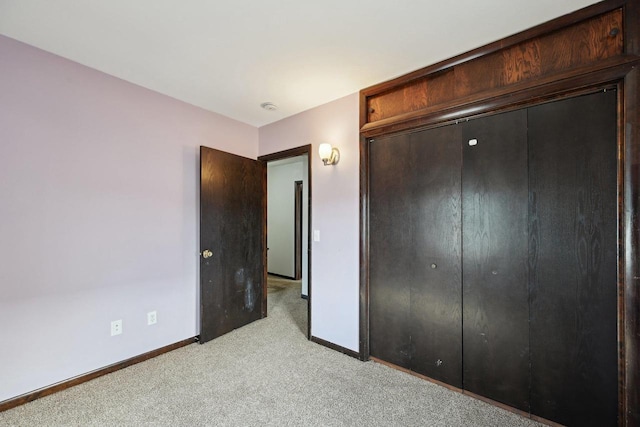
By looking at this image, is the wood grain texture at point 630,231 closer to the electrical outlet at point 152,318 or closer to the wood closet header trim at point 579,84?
the wood closet header trim at point 579,84

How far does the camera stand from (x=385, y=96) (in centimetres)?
Answer: 238

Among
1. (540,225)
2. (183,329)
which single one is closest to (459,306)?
(540,225)

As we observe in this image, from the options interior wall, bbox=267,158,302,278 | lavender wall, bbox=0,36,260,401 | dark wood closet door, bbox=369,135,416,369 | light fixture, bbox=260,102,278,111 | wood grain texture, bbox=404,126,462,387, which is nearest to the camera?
lavender wall, bbox=0,36,260,401

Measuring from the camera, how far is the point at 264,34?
1709mm

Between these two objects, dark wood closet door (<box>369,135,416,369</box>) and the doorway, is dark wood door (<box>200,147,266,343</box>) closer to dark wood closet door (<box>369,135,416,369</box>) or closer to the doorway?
dark wood closet door (<box>369,135,416,369</box>)

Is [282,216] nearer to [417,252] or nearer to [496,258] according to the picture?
[417,252]

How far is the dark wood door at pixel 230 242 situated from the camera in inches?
109

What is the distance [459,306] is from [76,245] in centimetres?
294

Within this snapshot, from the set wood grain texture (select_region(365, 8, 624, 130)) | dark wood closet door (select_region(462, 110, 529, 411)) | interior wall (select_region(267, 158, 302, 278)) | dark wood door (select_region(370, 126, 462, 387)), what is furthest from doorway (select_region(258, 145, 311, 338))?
dark wood closet door (select_region(462, 110, 529, 411))

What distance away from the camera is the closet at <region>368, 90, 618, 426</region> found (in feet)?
4.92

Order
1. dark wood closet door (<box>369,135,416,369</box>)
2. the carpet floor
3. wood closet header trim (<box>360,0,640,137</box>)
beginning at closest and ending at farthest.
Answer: wood closet header trim (<box>360,0,640,137</box>), the carpet floor, dark wood closet door (<box>369,135,416,369</box>)

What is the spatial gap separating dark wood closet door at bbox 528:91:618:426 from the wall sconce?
151cm

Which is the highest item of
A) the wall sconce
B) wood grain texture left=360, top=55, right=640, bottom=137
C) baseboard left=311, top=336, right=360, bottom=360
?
wood grain texture left=360, top=55, right=640, bottom=137

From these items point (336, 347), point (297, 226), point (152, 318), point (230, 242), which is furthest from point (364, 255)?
point (297, 226)
